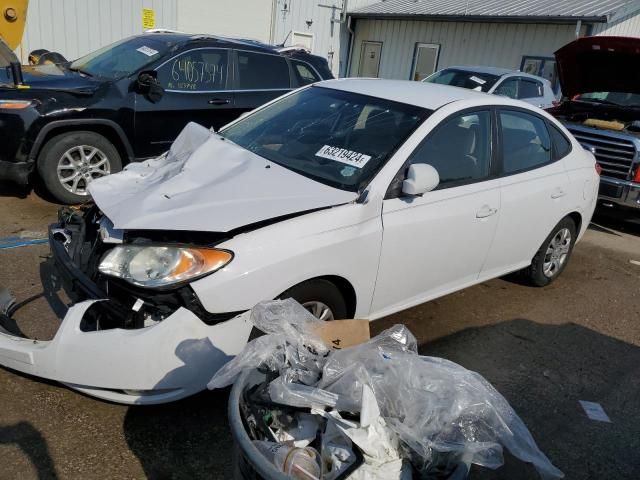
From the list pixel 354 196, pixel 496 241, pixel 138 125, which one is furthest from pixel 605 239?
pixel 138 125

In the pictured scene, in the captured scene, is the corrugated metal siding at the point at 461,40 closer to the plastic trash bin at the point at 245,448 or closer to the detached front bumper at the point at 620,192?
the detached front bumper at the point at 620,192

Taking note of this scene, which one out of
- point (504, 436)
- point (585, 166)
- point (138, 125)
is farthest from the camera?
point (138, 125)

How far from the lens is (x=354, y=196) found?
9.78ft

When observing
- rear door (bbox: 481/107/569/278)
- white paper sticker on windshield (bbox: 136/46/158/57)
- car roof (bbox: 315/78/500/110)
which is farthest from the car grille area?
white paper sticker on windshield (bbox: 136/46/158/57)

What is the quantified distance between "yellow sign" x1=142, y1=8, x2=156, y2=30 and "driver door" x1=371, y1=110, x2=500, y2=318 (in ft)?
36.6

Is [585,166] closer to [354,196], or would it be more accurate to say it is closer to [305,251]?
[354,196]

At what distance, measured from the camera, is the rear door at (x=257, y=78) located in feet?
20.9

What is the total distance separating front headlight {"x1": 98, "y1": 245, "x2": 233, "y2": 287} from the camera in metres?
2.45

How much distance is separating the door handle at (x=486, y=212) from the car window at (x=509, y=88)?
22.0 feet

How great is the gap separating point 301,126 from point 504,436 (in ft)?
8.14

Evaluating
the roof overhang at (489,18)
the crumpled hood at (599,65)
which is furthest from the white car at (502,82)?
the roof overhang at (489,18)

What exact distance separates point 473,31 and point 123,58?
12.2 m

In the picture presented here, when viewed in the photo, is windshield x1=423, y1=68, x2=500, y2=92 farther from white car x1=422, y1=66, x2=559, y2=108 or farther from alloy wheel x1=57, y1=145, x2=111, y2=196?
alloy wheel x1=57, y1=145, x2=111, y2=196

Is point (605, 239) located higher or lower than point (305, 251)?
lower
